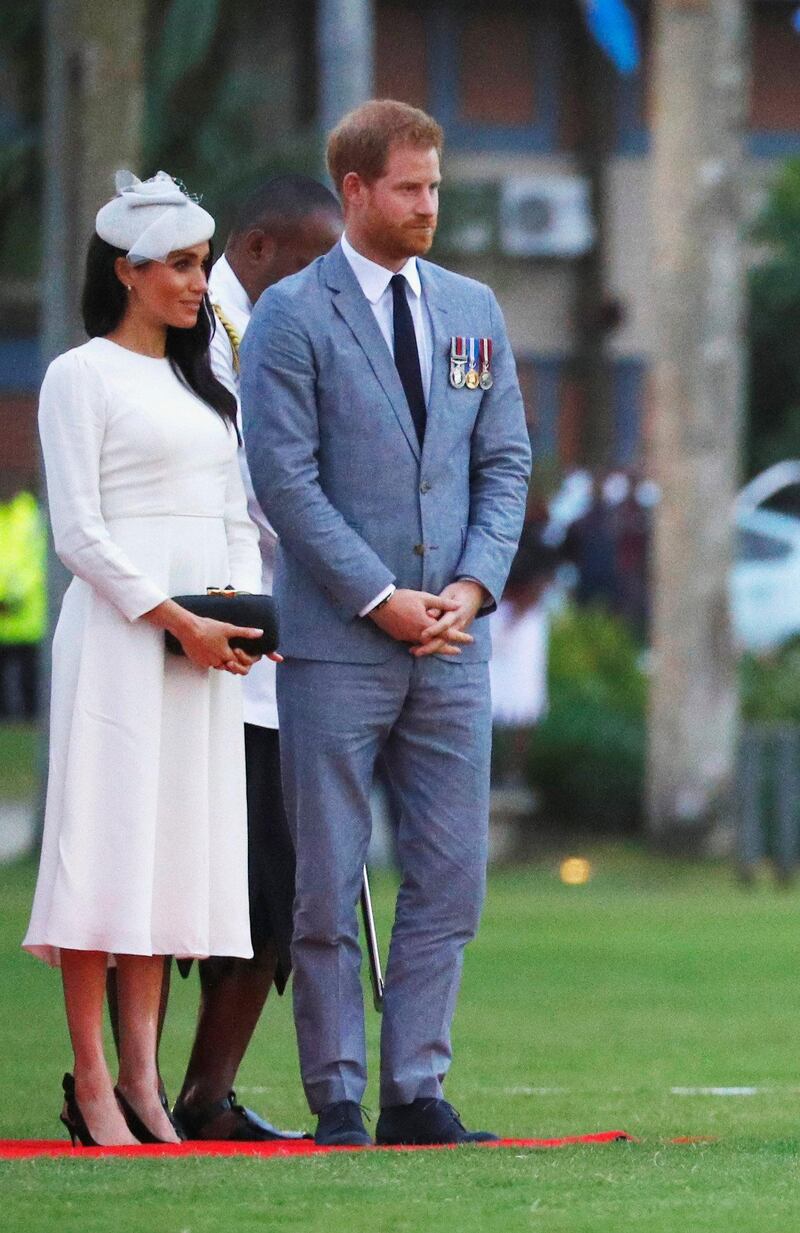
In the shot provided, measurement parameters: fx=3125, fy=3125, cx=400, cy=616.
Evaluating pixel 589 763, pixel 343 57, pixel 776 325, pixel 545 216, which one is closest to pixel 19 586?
pixel 589 763

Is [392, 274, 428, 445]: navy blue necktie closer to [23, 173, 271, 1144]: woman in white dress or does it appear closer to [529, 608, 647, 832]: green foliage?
[23, 173, 271, 1144]: woman in white dress

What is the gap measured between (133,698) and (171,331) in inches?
32.9

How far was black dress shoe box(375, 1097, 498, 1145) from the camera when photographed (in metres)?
6.67

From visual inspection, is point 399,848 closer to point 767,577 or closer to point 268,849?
point 268,849

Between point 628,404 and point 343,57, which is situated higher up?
point 343,57

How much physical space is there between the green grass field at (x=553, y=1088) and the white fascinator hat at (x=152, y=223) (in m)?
1.96

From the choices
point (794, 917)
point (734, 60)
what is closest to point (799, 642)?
point (734, 60)

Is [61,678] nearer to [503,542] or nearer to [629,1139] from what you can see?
[503,542]

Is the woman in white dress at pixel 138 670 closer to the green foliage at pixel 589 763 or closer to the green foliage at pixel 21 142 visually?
the green foliage at pixel 589 763

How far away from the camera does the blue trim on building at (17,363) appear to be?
110 feet

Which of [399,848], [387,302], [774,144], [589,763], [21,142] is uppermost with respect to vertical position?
[774,144]

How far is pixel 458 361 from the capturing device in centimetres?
679

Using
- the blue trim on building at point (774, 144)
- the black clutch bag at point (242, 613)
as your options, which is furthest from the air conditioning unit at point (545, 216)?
the black clutch bag at point (242, 613)

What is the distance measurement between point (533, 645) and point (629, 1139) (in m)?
12.3
